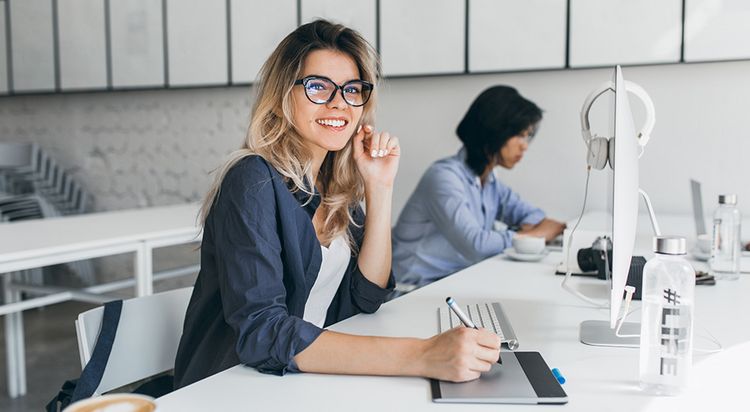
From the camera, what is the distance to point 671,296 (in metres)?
1.00

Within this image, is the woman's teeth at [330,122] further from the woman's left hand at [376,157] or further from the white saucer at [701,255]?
the white saucer at [701,255]

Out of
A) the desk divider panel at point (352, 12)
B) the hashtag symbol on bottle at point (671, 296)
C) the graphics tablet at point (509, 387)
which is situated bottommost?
the graphics tablet at point (509, 387)

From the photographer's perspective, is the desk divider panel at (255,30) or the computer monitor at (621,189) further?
the desk divider panel at (255,30)

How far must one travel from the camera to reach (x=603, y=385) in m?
1.05

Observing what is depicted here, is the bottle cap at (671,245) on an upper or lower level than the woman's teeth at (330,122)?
lower

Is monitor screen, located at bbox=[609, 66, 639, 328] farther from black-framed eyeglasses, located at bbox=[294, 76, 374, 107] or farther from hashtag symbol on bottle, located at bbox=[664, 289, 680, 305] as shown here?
black-framed eyeglasses, located at bbox=[294, 76, 374, 107]

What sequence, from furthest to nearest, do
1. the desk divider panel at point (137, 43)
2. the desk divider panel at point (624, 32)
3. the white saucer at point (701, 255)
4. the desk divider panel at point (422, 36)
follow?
the desk divider panel at point (137, 43)
the desk divider panel at point (422, 36)
the desk divider panel at point (624, 32)
the white saucer at point (701, 255)

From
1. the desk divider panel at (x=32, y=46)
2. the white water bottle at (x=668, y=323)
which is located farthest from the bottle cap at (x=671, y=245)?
the desk divider panel at (x=32, y=46)

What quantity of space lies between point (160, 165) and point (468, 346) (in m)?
3.69

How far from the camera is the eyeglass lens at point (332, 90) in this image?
143cm

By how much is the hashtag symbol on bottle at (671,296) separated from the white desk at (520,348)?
141mm

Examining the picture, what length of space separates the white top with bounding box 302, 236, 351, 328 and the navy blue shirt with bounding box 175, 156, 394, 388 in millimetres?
76

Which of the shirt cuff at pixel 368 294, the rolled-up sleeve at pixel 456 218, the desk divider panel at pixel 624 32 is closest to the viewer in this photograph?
the shirt cuff at pixel 368 294

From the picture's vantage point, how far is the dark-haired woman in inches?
104
